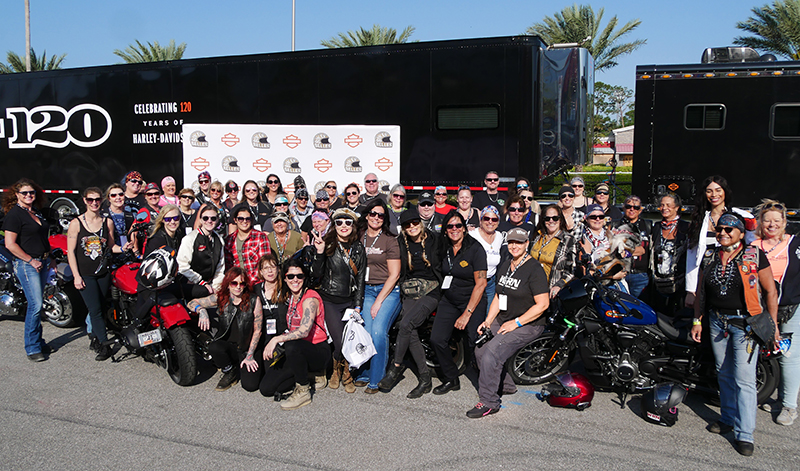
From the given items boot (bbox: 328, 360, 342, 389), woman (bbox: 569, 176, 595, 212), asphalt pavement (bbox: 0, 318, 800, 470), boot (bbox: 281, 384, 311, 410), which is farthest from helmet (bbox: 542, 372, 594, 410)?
woman (bbox: 569, 176, 595, 212)

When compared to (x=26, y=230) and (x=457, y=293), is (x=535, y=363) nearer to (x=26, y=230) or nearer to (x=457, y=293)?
(x=457, y=293)

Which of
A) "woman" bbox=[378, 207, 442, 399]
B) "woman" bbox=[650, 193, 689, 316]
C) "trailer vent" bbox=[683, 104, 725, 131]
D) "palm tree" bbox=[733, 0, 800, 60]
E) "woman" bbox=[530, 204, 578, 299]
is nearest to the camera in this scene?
"woman" bbox=[378, 207, 442, 399]

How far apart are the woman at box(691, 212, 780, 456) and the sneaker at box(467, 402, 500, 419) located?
1.72m

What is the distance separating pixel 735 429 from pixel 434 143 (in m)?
5.94

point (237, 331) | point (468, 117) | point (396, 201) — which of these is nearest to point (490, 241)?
point (396, 201)

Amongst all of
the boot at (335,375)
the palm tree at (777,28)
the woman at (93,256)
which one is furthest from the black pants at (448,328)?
the palm tree at (777,28)

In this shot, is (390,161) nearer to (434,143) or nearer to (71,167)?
(434,143)

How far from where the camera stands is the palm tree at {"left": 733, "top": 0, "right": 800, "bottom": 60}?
64.6 feet

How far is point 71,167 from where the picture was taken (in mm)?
11609

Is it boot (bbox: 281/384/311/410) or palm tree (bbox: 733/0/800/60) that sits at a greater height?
palm tree (bbox: 733/0/800/60)

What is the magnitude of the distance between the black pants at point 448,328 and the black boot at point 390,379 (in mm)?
411

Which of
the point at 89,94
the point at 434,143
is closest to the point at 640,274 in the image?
the point at 434,143

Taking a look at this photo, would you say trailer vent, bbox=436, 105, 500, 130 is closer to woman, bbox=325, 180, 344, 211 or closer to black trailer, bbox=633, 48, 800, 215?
woman, bbox=325, 180, 344, 211

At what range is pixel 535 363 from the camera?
5418 mm
